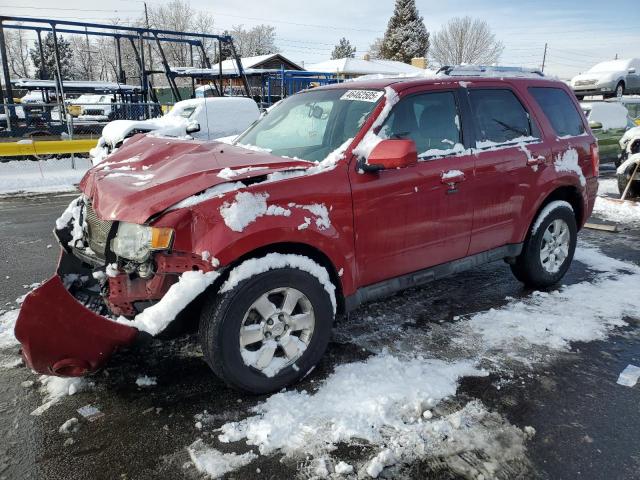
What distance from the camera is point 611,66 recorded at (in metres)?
20.0

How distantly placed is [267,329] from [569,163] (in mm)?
3365

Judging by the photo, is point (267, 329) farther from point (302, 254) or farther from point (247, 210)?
point (247, 210)

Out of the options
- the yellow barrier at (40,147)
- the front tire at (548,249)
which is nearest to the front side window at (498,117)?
the front tire at (548,249)

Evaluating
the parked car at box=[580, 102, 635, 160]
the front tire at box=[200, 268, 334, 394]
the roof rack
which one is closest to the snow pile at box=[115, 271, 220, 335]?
the front tire at box=[200, 268, 334, 394]

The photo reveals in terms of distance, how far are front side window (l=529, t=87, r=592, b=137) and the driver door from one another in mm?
1226

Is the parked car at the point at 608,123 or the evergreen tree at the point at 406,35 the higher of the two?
the evergreen tree at the point at 406,35

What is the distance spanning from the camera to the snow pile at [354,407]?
103 inches

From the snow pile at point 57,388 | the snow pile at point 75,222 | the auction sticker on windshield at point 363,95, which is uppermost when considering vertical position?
the auction sticker on windshield at point 363,95

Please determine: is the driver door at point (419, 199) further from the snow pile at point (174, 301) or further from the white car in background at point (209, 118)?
the white car in background at point (209, 118)

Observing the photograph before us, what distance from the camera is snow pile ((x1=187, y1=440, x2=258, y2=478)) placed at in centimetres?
240

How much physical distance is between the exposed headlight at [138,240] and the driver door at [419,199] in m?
1.20

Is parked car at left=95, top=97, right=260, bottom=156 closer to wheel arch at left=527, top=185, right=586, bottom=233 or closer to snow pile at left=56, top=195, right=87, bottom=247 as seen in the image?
wheel arch at left=527, top=185, right=586, bottom=233

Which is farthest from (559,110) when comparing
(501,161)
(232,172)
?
(232,172)

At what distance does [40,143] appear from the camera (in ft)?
40.3
